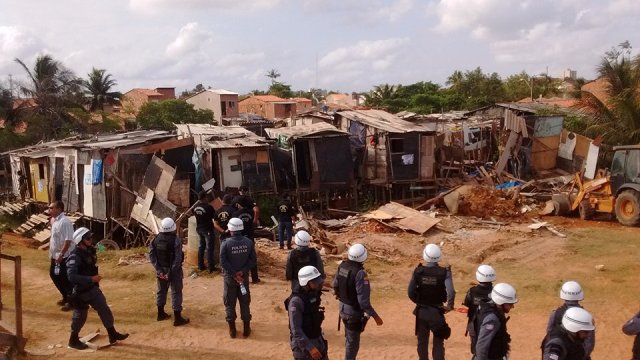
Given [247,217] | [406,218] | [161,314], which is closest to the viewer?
[161,314]

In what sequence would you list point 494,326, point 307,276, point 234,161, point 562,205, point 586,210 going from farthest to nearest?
point 562,205 < point 234,161 < point 586,210 < point 307,276 < point 494,326

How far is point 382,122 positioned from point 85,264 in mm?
14966

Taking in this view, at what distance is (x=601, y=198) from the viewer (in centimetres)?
1706

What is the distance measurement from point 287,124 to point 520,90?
33.3 metres

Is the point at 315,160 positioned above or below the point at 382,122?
below

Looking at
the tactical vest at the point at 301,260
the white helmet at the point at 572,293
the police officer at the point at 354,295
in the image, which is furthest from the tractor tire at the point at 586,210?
the police officer at the point at 354,295

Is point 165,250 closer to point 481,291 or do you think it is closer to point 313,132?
point 481,291

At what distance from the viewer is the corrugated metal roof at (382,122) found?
19.7 metres

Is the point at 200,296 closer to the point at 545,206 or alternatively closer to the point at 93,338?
the point at 93,338

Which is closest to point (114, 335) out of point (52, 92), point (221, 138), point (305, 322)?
point (305, 322)

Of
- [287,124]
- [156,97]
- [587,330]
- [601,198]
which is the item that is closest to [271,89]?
[156,97]

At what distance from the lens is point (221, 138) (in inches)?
719

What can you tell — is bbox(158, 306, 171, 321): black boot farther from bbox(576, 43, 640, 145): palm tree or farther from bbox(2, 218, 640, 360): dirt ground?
bbox(576, 43, 640, 145): palm tree

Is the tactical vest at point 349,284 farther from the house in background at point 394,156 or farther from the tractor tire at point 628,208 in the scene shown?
the house in background at point 394,156
